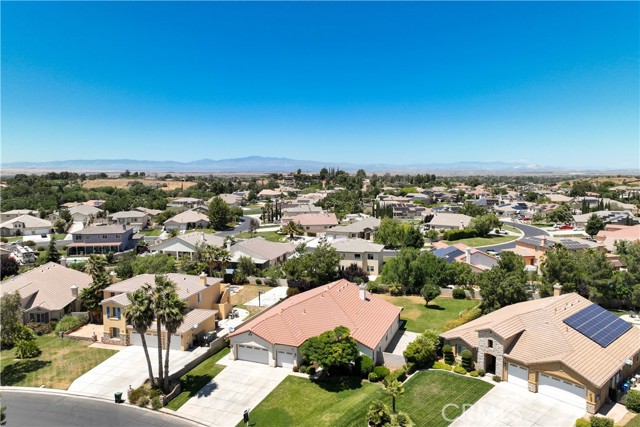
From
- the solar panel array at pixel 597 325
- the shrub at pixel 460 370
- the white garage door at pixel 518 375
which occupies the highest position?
the solar panel array at pixel 597 325

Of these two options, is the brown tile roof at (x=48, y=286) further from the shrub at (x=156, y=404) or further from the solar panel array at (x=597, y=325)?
the solar panel array at (x=597, y=325)

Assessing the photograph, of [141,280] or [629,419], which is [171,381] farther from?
[629,419]

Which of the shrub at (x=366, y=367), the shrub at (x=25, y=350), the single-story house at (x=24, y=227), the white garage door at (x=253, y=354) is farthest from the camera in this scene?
the single-story house at (x=24, y=227)

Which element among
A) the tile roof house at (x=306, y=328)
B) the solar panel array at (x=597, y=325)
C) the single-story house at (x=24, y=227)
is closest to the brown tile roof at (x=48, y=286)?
the tile roof house at (x=306, y=328)

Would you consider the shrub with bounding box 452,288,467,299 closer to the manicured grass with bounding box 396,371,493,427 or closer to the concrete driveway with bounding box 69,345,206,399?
the manicured grass with bounding box 396,371,493,427

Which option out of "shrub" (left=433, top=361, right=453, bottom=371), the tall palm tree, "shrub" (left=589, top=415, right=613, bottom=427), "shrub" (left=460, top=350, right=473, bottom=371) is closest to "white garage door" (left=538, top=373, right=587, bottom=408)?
"shrub" (left=589, top=415, right=613, bottom=427)

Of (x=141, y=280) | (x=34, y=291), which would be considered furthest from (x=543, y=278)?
(x=34, y=291)
